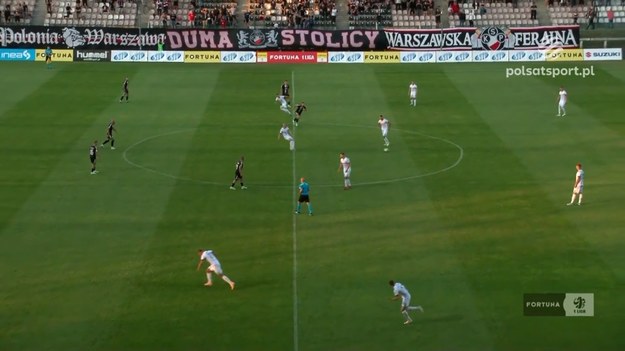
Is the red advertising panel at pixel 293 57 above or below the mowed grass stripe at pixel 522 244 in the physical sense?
above

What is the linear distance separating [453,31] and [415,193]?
137 feet

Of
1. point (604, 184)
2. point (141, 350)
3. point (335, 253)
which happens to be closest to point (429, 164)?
point (604, 184)

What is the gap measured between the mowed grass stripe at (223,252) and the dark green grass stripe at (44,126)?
19.9 feet

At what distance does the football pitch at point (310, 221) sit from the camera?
108ft

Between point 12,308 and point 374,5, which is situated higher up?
point 374,5

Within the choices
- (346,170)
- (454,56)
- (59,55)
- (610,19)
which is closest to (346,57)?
(454,56)

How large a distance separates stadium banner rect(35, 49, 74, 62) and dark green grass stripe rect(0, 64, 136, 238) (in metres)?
4.86

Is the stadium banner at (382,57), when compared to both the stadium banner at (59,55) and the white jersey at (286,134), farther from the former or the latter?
the white jersey at (286,134)

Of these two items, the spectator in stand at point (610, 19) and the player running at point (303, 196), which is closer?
the player running at point (303, 196)

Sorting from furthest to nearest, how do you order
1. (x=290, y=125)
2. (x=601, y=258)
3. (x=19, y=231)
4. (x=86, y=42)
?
(x=86, y=42)
(x=290, y=125)
(x=19, y=231)
(x=601, y=258)

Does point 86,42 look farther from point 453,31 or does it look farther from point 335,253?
point 335,253

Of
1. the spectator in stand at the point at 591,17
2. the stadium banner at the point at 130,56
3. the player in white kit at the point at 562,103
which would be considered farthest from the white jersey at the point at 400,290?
the spectator in stand at the point at 591,17

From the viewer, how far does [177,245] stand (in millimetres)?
39906

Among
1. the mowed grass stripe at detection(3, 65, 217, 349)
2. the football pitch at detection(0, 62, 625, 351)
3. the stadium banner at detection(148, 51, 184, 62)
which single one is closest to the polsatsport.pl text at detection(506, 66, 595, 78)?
the football pitch at detection(0, 62, 625, 351)
